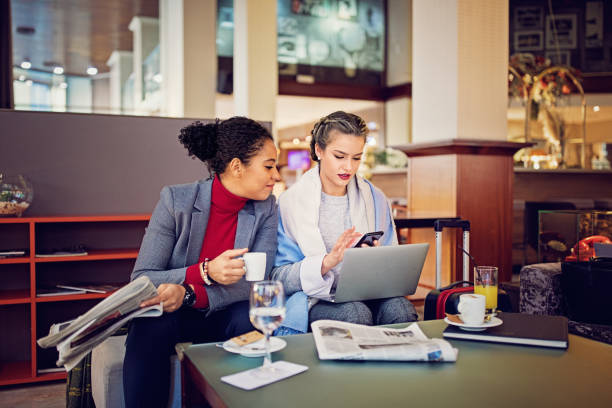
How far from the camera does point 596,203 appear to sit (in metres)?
6.68

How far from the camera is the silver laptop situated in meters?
1.96

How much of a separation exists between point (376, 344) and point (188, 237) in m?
0.88

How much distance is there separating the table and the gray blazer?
1.47ft

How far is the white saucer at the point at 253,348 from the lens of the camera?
4.79 ft

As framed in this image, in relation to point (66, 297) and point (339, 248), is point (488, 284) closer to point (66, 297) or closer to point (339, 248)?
point (339, 248)

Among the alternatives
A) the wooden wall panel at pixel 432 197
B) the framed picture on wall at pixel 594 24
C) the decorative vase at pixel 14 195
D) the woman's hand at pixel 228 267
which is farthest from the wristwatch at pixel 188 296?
the framed picture on wall at pixel 594 24

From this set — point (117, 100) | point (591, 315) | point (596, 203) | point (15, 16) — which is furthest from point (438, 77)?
point (15, 16)

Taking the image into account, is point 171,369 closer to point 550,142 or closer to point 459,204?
point 459,204

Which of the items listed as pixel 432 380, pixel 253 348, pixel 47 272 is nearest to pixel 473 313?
pixel 432 380

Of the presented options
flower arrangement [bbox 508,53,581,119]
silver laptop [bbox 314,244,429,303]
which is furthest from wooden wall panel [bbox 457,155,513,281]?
flower arrangement [bbox 508,53,581,119]

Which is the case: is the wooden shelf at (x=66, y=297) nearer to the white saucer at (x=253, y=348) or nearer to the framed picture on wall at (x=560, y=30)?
the white saucer at (x=253, y=348)

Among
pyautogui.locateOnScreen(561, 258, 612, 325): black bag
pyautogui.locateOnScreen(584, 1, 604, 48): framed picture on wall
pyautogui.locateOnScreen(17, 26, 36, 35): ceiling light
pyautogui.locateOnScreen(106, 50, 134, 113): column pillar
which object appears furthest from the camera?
pyautogui.locateOnScreen(584, 1, 604, 48): framed picture on wall

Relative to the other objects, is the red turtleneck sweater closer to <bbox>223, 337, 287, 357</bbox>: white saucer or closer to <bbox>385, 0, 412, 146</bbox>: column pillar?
<bbox>223, 337, 287, 357</bbox>: white saucer

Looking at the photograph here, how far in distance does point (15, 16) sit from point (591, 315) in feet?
28.7
